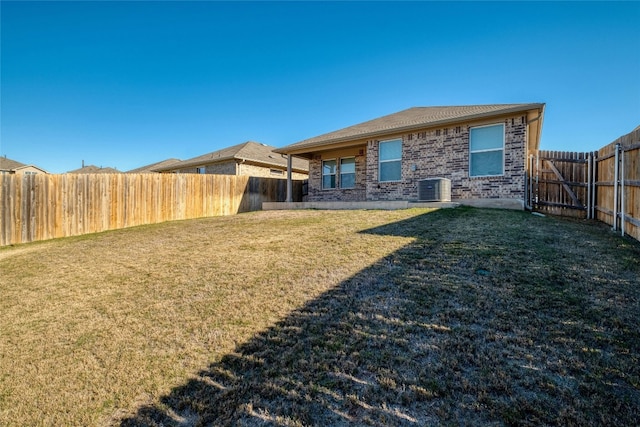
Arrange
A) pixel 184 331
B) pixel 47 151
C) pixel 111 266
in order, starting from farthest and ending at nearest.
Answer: pixel 47 151 < pixel 111 266 < pixel 184 331

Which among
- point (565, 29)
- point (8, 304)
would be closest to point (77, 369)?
point (8, 304)

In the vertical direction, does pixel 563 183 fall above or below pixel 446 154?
below

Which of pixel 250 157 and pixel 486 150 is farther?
pixel 250 157

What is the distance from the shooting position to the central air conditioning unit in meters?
9.98

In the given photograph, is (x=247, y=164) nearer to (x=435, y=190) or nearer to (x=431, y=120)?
(x=431, y=120)

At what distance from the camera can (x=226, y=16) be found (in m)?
12.1

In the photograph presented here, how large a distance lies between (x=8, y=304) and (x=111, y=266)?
1536mm

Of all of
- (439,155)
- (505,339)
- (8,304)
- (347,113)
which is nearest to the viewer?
(505,339)

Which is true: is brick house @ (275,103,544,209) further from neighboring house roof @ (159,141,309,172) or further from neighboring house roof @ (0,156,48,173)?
neighboring house roof @ (0,156,48,173)

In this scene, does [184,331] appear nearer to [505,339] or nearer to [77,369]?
[77,369]

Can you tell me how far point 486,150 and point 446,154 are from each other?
1.26 metres

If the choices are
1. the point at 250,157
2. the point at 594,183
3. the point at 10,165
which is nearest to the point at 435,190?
the point at 594,183

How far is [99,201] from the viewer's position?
34.7ft

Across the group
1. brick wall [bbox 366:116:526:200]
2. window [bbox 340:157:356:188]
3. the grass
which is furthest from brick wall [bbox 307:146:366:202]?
the grass
